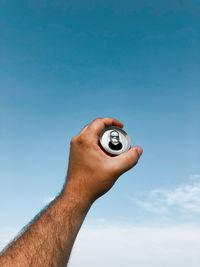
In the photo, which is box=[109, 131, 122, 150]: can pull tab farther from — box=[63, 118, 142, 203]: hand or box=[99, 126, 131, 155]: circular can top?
box=[63, 118, 142, 203]: hand

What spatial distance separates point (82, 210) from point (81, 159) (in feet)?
1.96

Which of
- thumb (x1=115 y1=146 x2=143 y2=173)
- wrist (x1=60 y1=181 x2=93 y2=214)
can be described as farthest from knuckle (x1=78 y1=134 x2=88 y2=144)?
wrist (x1=60 y1=181 x2=93 y2=214)

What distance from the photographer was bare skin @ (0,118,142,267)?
2.59 m

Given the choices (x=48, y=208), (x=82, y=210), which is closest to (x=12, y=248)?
(x=48, y=208)

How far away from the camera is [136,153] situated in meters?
3.56

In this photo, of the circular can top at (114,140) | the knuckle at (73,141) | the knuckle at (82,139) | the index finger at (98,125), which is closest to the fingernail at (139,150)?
the circular can top at (114,140)

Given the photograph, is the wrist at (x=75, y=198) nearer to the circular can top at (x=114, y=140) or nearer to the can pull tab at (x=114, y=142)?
the circular can top at (x=114, y=140)

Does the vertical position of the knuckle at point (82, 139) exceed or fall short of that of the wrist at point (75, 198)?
it exceeds it

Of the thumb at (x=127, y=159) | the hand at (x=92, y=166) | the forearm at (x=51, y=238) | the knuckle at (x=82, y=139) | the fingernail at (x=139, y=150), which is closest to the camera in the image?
the forearm at (x=51, y=238)

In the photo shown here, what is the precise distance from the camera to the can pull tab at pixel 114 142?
3700mm

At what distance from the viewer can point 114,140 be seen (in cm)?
381

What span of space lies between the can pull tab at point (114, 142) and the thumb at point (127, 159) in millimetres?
249

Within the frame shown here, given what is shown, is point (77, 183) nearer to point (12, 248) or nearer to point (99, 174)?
point (99, 174)

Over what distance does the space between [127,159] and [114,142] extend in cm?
42
